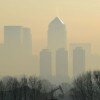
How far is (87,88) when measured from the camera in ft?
172

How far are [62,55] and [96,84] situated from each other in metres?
45.6

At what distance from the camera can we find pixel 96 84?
53.4 m

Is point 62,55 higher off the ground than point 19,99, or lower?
higher

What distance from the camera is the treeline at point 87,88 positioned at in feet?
169

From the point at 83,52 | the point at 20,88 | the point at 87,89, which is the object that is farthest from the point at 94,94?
the point at 83,52

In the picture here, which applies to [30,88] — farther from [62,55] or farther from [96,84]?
[62,55]

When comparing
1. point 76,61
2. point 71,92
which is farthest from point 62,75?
point 71,92

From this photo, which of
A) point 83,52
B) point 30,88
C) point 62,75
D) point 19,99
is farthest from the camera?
point 83,52

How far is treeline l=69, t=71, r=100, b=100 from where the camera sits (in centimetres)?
5166

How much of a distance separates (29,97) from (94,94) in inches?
327

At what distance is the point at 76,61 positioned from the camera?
314 ft

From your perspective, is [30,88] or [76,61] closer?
[30,88]

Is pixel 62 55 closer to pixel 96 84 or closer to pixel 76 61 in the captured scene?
pixel 76 61

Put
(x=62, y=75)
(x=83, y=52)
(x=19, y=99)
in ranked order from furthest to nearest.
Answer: (x=83, y=52) < (x=62, y=75) < (x=19, y=99)
